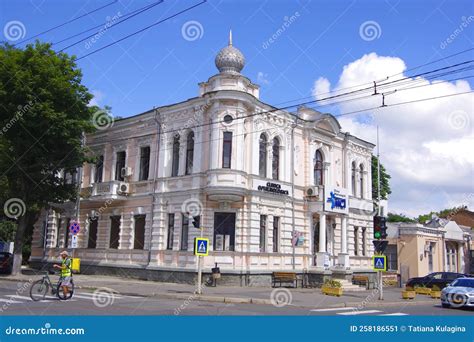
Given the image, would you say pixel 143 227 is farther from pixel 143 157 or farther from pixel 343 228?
pixel 343 228

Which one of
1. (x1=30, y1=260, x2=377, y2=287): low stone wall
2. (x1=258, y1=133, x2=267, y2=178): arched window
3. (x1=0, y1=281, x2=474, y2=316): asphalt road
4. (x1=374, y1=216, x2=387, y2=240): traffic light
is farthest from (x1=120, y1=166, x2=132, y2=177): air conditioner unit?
(x1=374, y1=216, x2=387, y2=240): traffic light

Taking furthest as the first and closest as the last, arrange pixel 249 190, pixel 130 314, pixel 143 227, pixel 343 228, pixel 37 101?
pixel 343 228 < pixel 143 227 < pixel 249 190 < pixel 37 101 < pixel 130 314

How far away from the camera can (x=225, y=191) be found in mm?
25859

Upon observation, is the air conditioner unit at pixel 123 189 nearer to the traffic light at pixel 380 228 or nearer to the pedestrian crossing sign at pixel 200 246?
the pedestrian crossing sign at pixel 200 246

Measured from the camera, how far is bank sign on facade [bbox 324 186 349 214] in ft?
100

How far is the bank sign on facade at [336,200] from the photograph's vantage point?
100 feet

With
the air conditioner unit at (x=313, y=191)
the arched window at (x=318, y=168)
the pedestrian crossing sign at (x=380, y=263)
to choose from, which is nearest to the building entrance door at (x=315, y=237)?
the air conditioner unit at (x=313, y=191)

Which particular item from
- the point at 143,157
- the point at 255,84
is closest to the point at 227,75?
the point at 255,84

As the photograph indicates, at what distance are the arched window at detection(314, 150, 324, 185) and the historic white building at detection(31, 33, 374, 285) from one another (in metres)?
0.07

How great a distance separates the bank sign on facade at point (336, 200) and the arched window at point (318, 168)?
5.59ft

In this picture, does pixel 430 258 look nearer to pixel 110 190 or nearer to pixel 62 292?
pixel 110 190

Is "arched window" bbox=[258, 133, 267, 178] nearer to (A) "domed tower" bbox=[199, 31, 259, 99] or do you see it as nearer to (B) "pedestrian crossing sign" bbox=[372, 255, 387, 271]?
(A) "domed tower" bbox=[199, 31, 259, 99]

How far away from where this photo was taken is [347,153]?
35.0m

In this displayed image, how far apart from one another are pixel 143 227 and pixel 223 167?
7.09m
